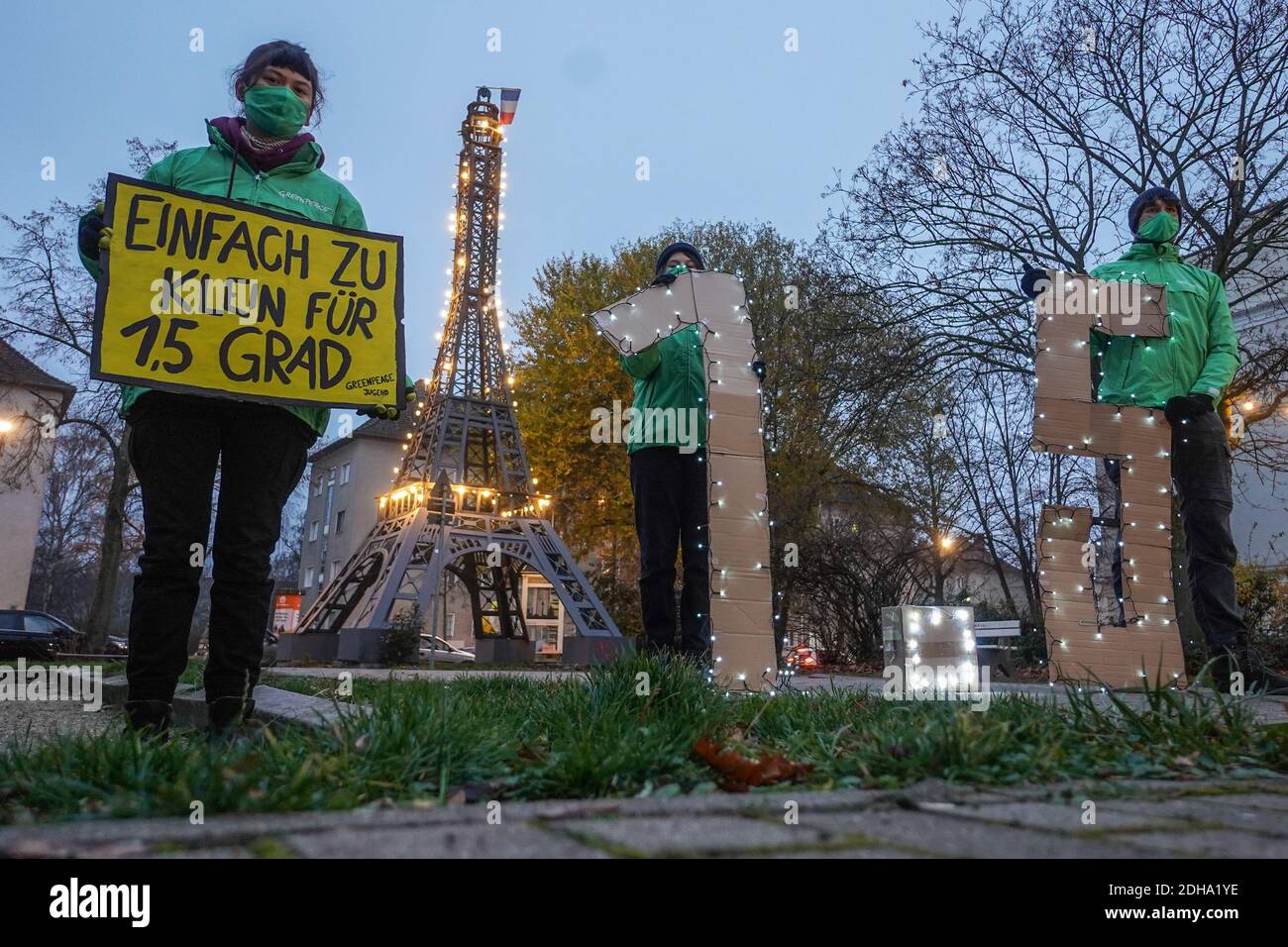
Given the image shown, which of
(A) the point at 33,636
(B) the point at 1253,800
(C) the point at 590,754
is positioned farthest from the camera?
(A) the point at 33,636

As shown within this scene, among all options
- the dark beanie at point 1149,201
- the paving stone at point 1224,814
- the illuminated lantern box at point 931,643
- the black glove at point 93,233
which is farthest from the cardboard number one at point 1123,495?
the black glove at point 93,233

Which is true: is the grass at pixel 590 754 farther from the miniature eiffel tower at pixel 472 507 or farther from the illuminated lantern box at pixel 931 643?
the miniature eiffel tower at pixel 472 507

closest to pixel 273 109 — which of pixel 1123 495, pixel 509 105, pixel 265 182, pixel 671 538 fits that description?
pixel 265 182

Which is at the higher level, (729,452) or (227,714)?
(729,452)

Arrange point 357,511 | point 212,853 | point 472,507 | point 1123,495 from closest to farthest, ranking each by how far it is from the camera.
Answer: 1. point 212,853
2. point 1123,495
3. point 472,507
4. point 357,511

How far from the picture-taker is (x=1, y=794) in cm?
160

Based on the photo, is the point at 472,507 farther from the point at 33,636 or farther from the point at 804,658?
the point at 33,636

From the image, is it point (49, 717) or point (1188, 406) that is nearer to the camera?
point (49, 717)

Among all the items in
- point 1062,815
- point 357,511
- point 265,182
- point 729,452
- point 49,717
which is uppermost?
point 357,511

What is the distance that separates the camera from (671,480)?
4.59 m

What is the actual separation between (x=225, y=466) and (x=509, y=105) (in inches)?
811

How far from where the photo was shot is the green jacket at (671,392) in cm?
459

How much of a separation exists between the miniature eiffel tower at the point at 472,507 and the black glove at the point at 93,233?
39.2 feet
